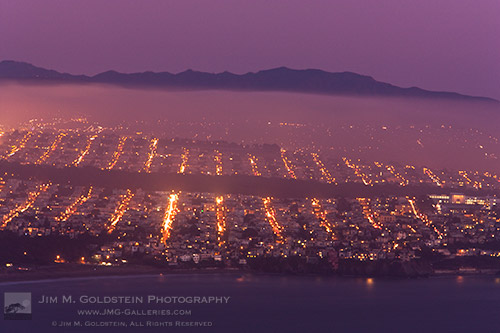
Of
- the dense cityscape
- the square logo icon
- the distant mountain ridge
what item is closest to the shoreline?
the dense cityscape

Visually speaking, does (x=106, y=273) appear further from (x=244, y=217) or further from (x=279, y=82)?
(x=279, y=82)

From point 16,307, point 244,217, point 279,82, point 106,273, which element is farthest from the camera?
point 279,82

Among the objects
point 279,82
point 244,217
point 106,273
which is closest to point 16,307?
point 106,273

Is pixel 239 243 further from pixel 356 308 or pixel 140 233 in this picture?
pixel 356 308

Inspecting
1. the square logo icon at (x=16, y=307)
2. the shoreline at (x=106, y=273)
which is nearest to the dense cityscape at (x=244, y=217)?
the shoreline at (x=106, y=273)

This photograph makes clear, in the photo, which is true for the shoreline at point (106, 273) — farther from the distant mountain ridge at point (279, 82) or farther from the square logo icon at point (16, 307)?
the distant mountain ridge at point (279, 82)

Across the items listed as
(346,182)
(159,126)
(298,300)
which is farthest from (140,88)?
(298,300)
